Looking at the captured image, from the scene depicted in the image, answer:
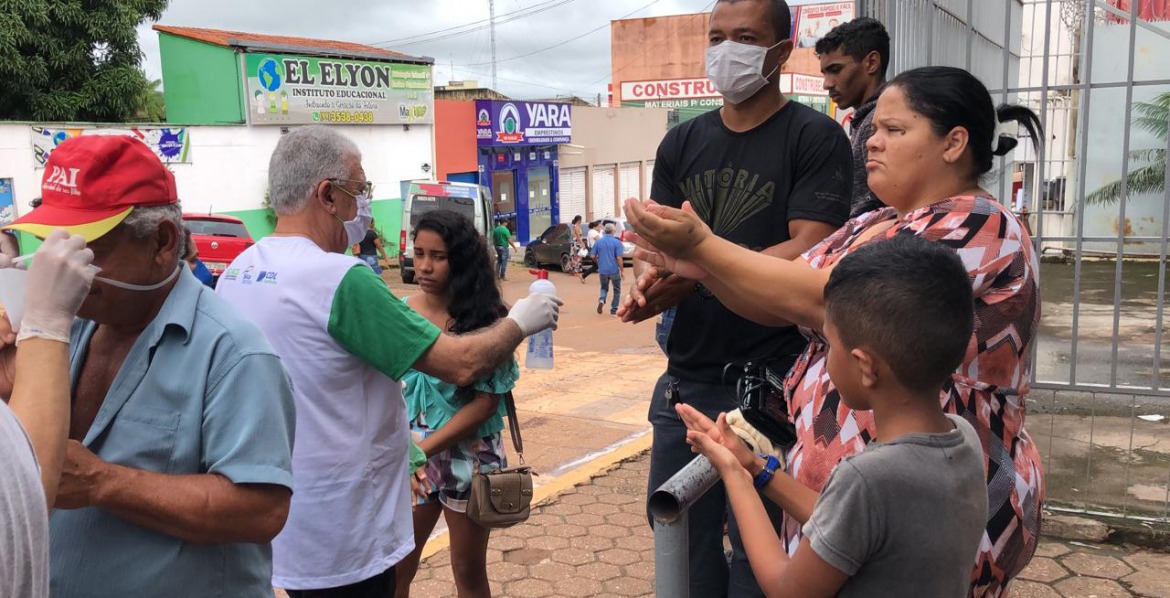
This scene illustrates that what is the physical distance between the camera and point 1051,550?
443cm

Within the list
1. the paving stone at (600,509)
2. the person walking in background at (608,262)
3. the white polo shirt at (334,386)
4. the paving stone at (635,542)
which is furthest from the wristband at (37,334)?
the person walking in background at (608,262)

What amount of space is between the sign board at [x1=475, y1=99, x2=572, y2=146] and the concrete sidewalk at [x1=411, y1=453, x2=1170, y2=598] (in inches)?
1012

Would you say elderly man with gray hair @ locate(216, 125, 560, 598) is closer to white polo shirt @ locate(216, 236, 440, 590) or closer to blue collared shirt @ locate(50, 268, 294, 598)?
white polo shirt @ locate(216, 236, 440, 590)

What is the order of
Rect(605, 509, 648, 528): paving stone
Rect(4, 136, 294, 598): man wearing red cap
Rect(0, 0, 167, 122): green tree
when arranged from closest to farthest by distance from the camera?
Rect(4, 136, 294, 598): man wearing red cap, Rect(605, 509, 648, 528): paving stone, Rect(0, 0, 167, 122): green tree

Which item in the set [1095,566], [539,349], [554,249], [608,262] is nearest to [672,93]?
[554,249]

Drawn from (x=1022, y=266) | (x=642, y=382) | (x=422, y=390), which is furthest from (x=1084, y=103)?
(x=642, y=382)

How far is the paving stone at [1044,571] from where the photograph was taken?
4152 millimetres

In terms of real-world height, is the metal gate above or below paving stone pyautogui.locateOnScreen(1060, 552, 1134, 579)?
above

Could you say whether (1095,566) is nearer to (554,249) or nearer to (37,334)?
(37,334)

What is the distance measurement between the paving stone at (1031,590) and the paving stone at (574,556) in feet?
6.27

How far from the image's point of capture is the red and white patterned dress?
2.03 m

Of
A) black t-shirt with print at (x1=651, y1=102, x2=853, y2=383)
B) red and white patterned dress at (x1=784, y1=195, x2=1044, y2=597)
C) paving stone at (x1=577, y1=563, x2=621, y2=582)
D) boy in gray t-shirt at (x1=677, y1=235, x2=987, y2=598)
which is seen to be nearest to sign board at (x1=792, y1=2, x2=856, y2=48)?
paving stone at (x1=577, y1=563, x2=621, y2=582)

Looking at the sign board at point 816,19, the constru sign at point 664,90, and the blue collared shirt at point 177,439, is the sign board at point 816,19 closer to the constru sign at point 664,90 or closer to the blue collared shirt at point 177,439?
the constru sign at point 664,90

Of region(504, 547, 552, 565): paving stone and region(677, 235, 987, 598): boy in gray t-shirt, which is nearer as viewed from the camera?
region(677, 235, 987, 598): boy in gray t-shirt
